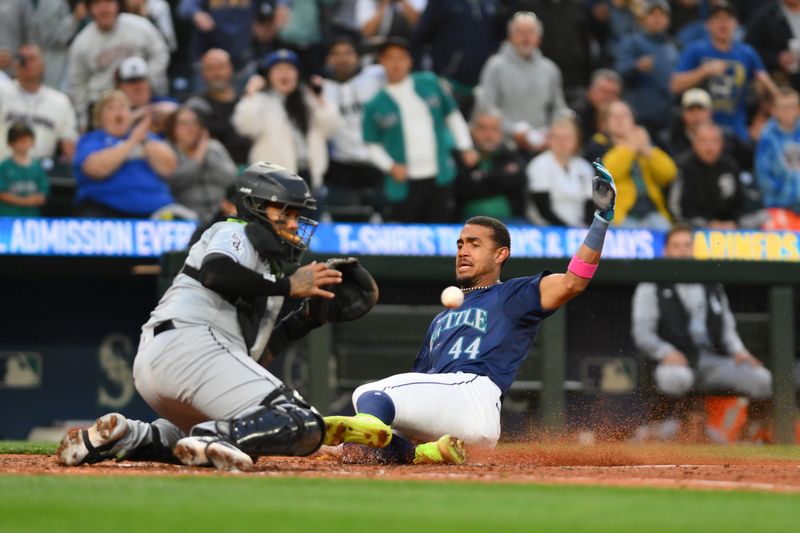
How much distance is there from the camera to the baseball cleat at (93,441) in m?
6.31

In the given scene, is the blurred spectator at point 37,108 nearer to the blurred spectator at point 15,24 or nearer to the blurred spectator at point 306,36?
the blurred spectator at point 15,24

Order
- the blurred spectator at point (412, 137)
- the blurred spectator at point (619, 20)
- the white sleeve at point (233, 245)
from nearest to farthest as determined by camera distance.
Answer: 1. the white sleeve at point (233, 245)
2. the blurred spectator at point (412, 137)
3. the blurred spectator at point (619, 20)

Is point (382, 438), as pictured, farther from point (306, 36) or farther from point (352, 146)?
point (306, 36)

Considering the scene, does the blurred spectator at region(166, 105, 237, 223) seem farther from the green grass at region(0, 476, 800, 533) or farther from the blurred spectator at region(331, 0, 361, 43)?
the green grass at region(0, 476, 800, 533)

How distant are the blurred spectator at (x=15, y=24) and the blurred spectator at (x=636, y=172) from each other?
5.55 meters

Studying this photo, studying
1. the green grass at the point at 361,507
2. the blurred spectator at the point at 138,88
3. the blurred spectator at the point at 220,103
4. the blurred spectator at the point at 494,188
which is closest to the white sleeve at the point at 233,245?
the green grass at the point at 361,507

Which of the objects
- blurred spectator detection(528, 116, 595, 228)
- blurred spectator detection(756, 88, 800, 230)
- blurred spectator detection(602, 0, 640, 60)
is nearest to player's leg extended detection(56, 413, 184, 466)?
blurred spectator detection(528, 116, 595, 228)

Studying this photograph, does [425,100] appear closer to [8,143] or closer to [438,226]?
[438,226]

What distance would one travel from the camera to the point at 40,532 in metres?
3.92

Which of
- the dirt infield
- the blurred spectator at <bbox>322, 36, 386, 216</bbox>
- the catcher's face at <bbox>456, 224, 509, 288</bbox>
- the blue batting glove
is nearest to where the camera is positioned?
the dirt infield

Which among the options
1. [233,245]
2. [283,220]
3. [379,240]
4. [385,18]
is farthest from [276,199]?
[385,18]

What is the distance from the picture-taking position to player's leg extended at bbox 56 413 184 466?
20.7 ft

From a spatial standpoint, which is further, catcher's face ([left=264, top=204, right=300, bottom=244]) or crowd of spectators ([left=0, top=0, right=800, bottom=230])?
crowd of spectators ([left=0, top=0, right=800, bottom=230])

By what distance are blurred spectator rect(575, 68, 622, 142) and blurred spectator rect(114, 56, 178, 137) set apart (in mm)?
4466
